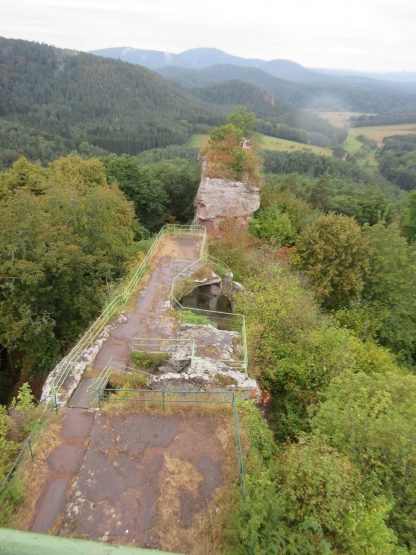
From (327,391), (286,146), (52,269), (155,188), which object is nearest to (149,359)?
(327,391)

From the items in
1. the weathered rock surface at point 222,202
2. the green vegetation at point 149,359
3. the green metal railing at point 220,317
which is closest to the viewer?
the green metal railing at point 220,317

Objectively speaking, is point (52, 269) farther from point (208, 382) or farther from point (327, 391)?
point (327, 391)

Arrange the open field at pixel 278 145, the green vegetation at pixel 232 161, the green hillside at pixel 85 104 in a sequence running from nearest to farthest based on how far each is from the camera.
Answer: the green vegetation at pixel 232 161
the green hillside at pixel 85 104
the open field at pixel 278 145

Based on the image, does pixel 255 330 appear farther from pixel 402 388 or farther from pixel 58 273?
pixel 58 273

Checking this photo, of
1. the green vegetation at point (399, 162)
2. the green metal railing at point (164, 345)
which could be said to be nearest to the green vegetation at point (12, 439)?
the green metal railing at point (164, 345)

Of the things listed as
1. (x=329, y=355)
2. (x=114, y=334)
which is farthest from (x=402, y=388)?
(x=114, y=334)

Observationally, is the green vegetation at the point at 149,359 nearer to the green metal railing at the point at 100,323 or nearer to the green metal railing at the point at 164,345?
the green metal railing at the point at 164,345
